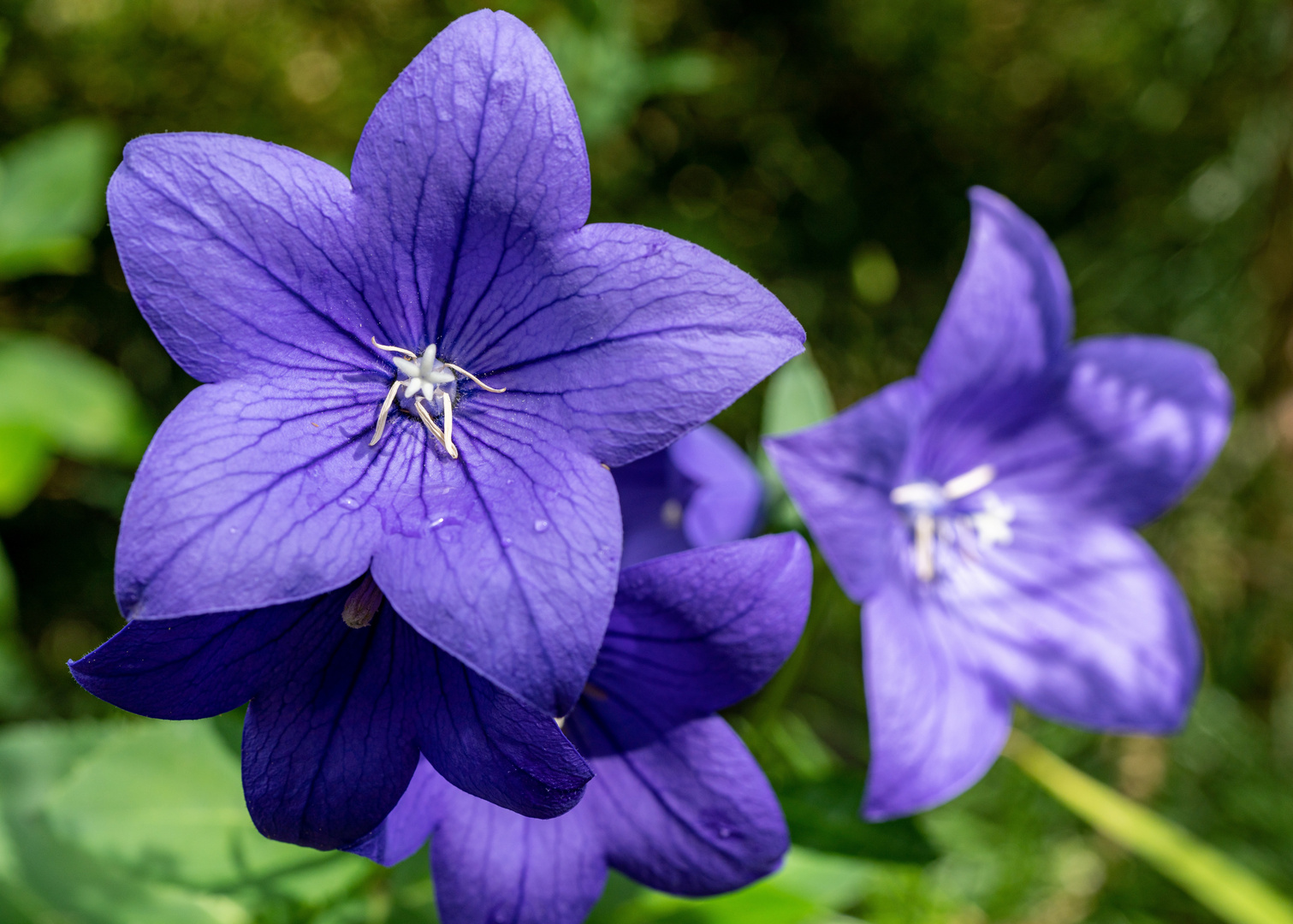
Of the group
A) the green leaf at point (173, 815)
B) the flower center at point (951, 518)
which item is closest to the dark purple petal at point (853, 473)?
the flower center at point (951, 518)

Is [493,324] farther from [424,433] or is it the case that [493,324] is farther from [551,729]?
[551,729]

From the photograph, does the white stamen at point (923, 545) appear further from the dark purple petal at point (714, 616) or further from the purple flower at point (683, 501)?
the dark purple petal at point (714, 616)

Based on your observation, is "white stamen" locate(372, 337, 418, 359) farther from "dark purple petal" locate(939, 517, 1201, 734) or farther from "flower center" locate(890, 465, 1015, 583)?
"dark purple petal" locate(939, 517, 1201, 734)

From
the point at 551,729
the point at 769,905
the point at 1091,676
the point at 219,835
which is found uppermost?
the point at 551,729

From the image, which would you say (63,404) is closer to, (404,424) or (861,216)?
(404,424)

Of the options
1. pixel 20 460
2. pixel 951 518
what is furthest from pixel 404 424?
pixel 20 460

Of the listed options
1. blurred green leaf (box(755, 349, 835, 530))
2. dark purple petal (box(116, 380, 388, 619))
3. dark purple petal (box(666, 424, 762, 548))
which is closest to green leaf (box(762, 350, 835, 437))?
blurred green leaf (box(755, 349, 835, 530))

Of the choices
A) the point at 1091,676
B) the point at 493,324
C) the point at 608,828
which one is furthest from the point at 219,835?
the point at 1091,676
